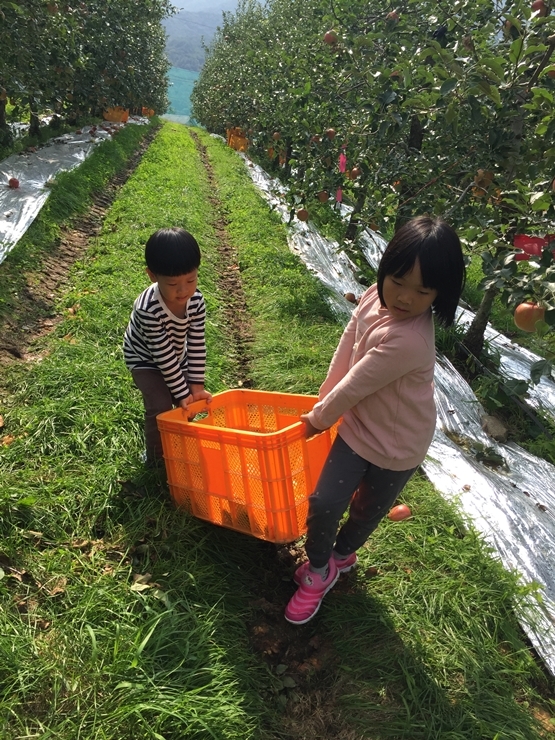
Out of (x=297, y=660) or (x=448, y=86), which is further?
(x=448, y=86)

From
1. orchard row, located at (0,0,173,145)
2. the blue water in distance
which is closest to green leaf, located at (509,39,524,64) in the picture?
orchard row, located at (0,0,173,145)

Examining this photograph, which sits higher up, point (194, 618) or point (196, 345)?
→ point (196, 345)

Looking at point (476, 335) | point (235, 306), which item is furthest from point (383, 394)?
point (235, 306)

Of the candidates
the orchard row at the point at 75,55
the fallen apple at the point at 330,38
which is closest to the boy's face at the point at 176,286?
the fallen apple at the point at 330,38

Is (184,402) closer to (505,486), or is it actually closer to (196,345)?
(196,345)

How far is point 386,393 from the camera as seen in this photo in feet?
5.17

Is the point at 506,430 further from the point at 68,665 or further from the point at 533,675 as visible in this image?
the point at 68,665

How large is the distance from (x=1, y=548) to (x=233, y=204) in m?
6.93

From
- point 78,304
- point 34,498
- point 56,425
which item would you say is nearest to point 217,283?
point 78,304

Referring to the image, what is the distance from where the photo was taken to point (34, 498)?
6.48 ft

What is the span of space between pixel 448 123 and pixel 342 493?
2.25 meters

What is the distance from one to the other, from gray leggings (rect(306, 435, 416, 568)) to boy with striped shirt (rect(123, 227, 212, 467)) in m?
0.64

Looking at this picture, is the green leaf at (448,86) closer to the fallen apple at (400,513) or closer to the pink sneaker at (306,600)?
the fallen apple at (400,513)

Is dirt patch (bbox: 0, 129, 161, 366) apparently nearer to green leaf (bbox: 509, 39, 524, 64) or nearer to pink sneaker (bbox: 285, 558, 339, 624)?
pink sneaker (bbox: 285, 558, 339, 624)
